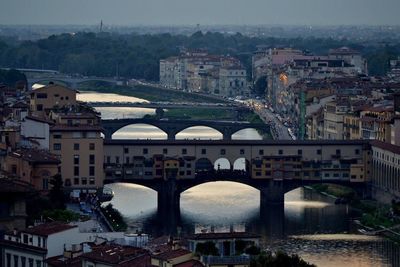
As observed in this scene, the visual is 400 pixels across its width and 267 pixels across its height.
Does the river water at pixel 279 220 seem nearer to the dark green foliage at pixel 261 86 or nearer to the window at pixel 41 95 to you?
the window at pixel 41 95

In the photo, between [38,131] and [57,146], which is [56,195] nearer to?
Result: [38,131]

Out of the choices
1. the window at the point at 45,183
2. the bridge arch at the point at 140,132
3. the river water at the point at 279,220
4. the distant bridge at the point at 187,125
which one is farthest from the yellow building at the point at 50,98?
the distant bridge at the point at 187,125

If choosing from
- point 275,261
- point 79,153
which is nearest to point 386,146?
point 79,153

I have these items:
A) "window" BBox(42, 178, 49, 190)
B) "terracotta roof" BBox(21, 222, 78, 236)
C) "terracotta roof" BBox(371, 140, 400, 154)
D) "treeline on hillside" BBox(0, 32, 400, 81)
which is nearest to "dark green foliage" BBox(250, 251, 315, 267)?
"terracotta roof" BBox(21, 222, 78, 236)

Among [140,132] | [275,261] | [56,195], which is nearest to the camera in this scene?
[275,261]

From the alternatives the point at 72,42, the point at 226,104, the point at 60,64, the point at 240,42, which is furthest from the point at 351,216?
the point at 240,42

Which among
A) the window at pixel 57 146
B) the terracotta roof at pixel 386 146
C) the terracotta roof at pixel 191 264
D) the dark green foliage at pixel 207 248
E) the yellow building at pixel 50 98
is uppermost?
the yellow building at pixel 50 98

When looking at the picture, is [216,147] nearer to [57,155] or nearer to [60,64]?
[57,155]
